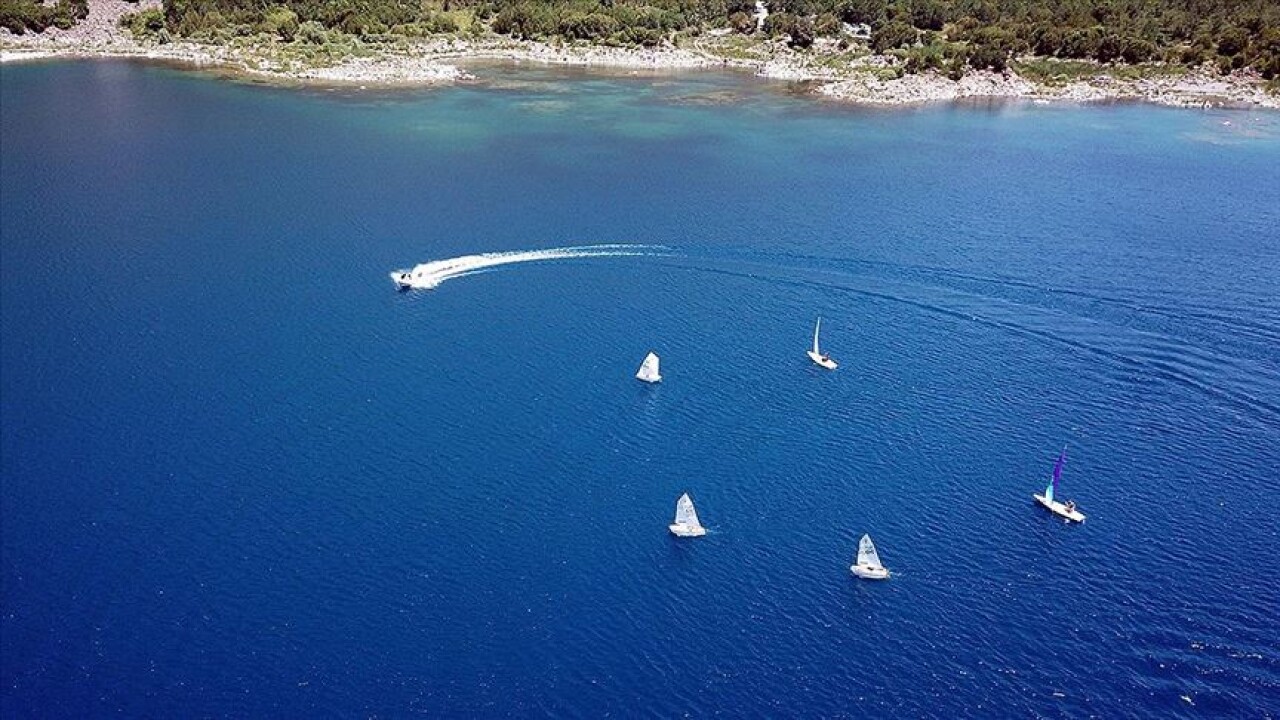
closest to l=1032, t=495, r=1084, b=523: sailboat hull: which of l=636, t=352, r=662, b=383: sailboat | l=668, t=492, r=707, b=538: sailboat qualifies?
l=668, t=492, r=707, b=538: sailboat

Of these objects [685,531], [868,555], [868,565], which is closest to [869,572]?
[868,565]

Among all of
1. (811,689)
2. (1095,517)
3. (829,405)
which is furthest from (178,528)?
(1095,517)

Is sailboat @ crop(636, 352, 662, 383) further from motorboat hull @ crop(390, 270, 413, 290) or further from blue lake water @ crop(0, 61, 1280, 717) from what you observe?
motorboat hull @ crop(390, 270, 413, 290)

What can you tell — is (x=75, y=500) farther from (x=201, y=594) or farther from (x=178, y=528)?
(x=201, y=594)

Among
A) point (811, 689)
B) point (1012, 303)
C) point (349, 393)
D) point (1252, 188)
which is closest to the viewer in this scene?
point (811, 689)

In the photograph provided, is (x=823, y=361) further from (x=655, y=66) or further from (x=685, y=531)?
(x=655, y=66)

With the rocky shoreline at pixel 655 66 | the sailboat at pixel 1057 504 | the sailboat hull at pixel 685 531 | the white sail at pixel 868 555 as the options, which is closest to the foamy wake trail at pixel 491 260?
the sailboat hull at pixel 685 531

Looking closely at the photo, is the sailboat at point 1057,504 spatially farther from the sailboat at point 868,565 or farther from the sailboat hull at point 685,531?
the sailboat hull at point 685,531
